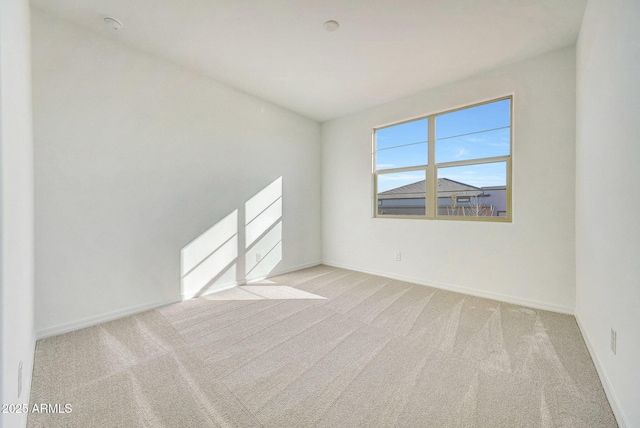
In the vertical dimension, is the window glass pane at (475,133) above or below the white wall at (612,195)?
above

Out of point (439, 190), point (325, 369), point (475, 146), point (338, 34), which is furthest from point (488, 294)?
point (338, 34)

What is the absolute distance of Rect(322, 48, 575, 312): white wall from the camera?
252 cm

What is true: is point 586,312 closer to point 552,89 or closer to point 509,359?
point 509,359

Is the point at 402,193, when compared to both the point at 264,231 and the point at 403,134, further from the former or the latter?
the point at 264,231

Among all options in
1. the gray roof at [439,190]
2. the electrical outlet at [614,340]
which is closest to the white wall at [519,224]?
the gray roof at [439,190]

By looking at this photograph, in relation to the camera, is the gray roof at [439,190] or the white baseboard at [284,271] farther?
the white baseboard at [284,271]

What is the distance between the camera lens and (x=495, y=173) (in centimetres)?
299

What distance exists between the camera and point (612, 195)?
1.46 metres

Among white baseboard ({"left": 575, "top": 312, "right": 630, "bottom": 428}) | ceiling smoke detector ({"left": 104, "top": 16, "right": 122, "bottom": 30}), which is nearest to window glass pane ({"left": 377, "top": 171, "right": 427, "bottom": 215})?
white baseboard ({"left": 575, "top": 312, "right": 630, "bottom": 428})

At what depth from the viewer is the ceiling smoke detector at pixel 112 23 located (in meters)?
2.13

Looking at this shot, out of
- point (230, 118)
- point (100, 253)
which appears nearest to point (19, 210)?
point (100, 253)

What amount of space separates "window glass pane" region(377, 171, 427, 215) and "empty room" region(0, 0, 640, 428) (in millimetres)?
34

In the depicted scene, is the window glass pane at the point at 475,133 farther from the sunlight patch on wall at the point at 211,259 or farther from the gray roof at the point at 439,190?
the sunlight patch on wall at the point at 211,259

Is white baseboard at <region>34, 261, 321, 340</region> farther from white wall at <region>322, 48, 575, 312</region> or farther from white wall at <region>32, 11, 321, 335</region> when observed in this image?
white wall at <region>322, 48, 575, 312</region>
